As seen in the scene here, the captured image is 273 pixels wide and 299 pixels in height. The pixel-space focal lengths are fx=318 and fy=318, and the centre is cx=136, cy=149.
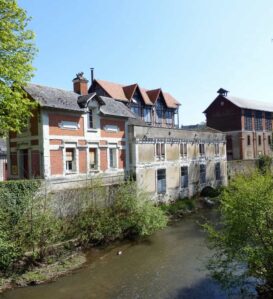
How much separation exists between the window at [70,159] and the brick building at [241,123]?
34424 mm

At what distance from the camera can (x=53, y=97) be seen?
21.0m

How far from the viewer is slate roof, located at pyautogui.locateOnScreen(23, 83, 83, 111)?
19922mm

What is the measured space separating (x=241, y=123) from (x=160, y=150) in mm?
25529

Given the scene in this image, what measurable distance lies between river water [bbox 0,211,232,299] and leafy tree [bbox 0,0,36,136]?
771 centimetres

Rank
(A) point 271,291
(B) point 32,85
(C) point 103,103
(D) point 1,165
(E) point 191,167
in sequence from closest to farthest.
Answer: (A) point 271,291
(B) point 32,85
(C) point 103,103
(D) point 1,165
(E) point 191,167

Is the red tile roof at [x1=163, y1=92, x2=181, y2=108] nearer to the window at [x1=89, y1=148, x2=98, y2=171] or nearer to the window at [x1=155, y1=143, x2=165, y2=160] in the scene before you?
the window at [x1=155, y1=143, x2=165, y2=160]

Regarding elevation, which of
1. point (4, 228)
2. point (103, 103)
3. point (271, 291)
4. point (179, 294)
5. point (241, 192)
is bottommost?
point (179, 294)

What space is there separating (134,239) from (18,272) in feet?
24.8

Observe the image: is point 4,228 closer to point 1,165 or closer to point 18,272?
point 18,272

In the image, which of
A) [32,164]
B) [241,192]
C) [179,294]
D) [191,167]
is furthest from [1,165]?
[241,192]

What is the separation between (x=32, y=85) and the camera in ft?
70.0

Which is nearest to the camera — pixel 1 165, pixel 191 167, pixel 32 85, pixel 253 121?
pixel 32 85

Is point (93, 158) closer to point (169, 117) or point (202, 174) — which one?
point (202, 174)

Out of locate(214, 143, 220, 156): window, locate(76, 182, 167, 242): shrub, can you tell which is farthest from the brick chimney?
locate(214, 143, 220, 156): window
